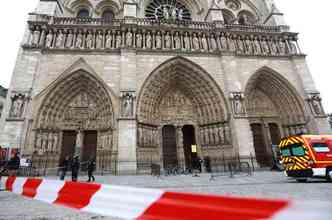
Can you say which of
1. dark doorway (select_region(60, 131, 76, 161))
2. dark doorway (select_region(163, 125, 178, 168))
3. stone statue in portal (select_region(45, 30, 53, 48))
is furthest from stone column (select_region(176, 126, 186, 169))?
stone statue in portal (select_region(45, 30, 53, 48))

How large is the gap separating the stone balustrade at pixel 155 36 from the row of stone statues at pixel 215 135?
223 inches

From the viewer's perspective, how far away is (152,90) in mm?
12711

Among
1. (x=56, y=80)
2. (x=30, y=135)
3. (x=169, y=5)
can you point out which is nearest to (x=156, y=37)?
(x=169, y=5)

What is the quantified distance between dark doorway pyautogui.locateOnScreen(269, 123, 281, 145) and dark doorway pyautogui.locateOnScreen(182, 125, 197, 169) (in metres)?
6.10

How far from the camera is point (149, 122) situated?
12.2 metres

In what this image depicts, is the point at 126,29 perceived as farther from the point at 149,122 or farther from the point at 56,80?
the point at 149,122

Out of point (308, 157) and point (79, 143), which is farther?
point (79, 143)

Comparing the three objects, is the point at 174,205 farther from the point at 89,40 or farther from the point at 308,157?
the point at 89,40

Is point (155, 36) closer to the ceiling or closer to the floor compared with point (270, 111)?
closer to the ceiling

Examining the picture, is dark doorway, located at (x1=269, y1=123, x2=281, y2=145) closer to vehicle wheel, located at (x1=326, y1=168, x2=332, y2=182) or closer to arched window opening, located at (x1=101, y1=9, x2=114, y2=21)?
vehicle wheel, located at (x1=326, y1=168, x2=332, y2=182)

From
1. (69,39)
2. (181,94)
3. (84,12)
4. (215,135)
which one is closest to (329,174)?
(215,135)

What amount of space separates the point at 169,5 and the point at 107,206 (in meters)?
18.9

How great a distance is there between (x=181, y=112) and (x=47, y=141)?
29.3 feet

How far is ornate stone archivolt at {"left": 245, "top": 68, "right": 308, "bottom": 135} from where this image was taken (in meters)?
13.4
